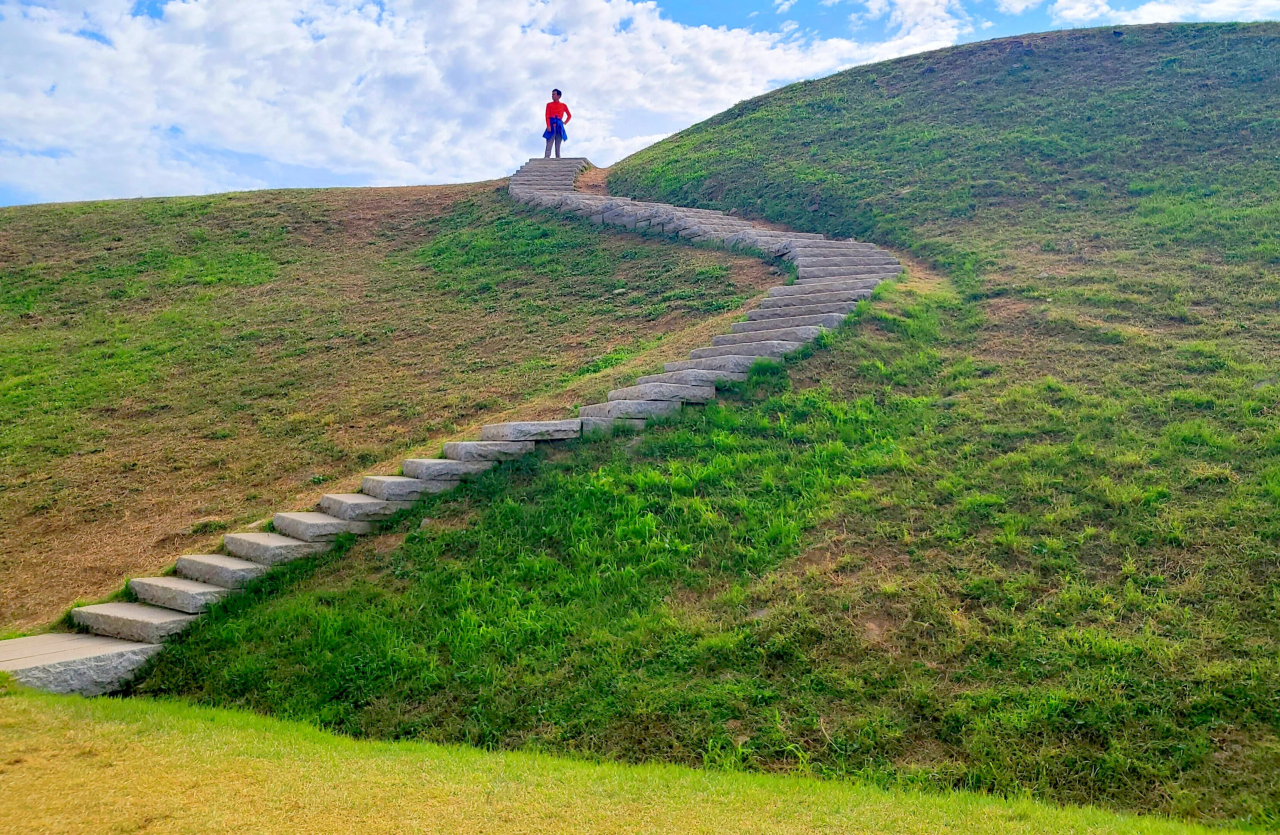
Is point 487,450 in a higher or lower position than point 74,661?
higher

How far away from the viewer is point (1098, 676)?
4.38 meters

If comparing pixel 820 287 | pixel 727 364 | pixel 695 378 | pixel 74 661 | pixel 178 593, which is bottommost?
pixel 74 661

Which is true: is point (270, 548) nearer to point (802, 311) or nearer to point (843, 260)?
point (802, 311)

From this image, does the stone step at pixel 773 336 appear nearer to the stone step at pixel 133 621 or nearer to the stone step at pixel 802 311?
the stone step at pixel 802 311

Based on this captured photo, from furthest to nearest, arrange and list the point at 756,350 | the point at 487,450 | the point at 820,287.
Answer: the point at 820,287
the point at 756,350
the point at 487,450

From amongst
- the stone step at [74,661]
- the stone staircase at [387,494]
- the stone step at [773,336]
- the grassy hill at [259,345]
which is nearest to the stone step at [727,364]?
the stone staircase at [387,494]

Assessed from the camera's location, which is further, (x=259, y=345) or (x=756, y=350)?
(x=259, y=345)

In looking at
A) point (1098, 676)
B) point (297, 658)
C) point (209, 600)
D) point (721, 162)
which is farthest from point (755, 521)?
point (721, 162)

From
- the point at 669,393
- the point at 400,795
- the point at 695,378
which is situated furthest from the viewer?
the point at 695,378

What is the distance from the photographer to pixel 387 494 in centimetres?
691

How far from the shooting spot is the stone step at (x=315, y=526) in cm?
653

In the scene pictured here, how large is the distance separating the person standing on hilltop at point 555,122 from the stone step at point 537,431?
15.6m

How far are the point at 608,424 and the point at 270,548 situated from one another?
301 centimetres

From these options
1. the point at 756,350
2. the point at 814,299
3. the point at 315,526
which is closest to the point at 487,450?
the point at 315,526
